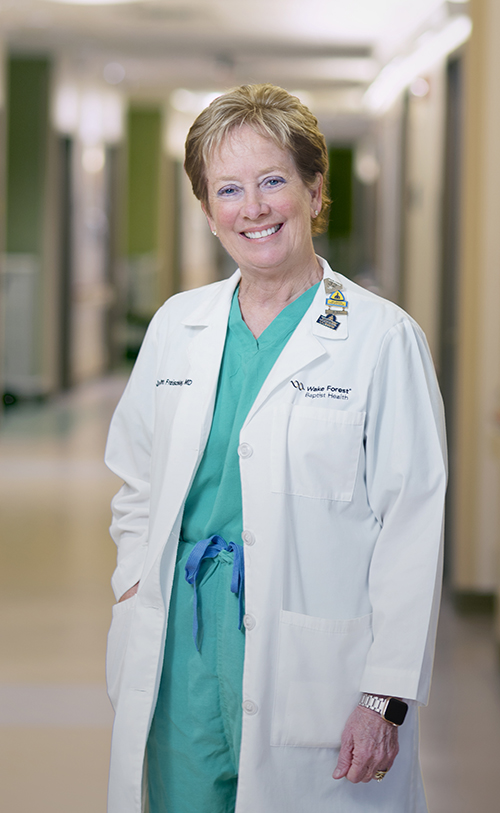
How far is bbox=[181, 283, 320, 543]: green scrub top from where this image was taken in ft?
4.91

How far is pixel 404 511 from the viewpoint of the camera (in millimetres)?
1408

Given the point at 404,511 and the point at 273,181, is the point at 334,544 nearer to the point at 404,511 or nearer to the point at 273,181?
the point at 404,511

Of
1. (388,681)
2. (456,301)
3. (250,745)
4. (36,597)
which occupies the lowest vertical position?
(36,597)

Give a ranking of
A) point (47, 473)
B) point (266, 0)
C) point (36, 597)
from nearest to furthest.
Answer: point (36, 597)
point (47, 473)
point (266, 0)

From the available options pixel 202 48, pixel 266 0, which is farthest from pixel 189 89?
pixel 266 0

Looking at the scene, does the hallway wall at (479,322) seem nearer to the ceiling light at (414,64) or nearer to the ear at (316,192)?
the ceiling light at (414,64)

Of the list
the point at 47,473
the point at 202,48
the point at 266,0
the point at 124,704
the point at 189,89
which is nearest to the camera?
the point at 124,704

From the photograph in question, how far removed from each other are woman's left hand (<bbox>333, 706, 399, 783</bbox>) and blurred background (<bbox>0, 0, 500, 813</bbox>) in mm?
1222

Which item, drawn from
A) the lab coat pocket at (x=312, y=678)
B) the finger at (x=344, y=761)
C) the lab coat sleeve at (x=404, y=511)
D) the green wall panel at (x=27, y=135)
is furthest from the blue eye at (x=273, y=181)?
the green wall panel at (x=27, y=135)

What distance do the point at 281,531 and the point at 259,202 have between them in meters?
0.53

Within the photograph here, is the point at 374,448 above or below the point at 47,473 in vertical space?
above

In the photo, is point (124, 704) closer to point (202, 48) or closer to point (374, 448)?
point (374, 448)

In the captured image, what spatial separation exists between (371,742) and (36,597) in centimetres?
286

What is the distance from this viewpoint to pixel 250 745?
4.66 ft
